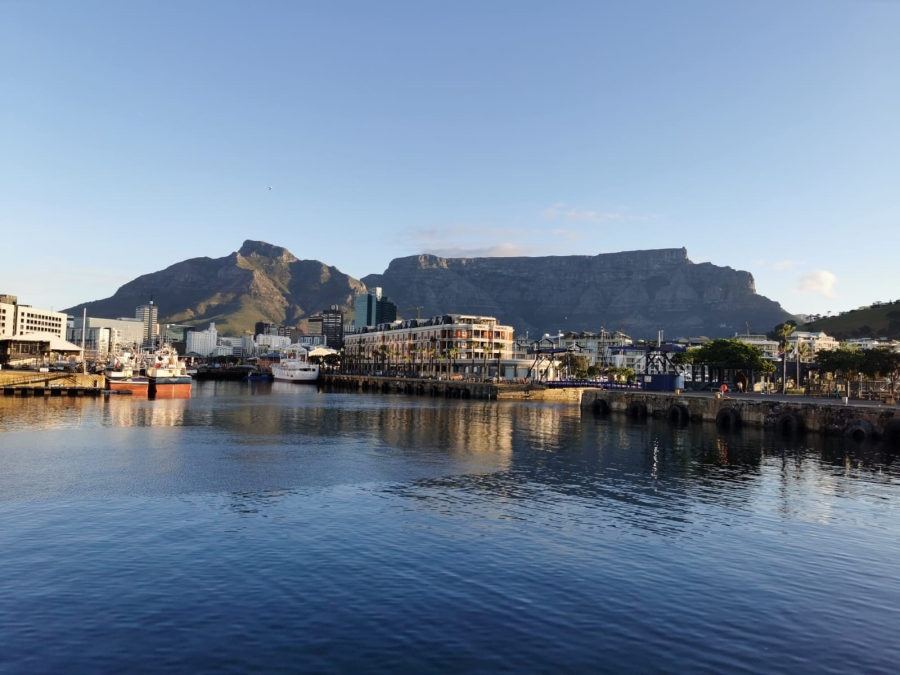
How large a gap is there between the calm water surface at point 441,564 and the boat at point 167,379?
8857cm

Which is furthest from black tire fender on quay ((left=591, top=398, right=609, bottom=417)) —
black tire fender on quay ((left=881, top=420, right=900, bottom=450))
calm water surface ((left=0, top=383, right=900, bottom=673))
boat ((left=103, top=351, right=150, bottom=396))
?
boat ((left=103, top=351, right=150, bottom=396))

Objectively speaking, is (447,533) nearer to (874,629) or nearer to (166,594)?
(166,594)

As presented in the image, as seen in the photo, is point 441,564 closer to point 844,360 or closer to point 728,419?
point 728,419

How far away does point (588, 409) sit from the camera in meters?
123

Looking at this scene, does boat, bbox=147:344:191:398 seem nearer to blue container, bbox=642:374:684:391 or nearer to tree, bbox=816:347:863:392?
blue container, bbox=642:374:684:391

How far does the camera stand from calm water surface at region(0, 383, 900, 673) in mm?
18703

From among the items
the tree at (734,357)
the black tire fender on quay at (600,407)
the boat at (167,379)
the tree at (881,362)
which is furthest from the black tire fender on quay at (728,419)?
the boat at (167,379)

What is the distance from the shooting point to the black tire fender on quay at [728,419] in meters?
87.2

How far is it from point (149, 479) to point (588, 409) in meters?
94.0

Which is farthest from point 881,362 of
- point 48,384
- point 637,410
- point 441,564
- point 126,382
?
point 48,384

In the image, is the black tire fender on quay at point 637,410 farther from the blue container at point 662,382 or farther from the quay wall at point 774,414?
the blue container at point 662,382

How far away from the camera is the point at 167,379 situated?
476 ft

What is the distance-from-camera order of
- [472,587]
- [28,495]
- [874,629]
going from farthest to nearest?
[28,495] → [472,587] → [874,629]

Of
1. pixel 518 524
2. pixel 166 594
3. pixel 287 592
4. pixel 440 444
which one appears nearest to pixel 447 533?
pixel 518 524
